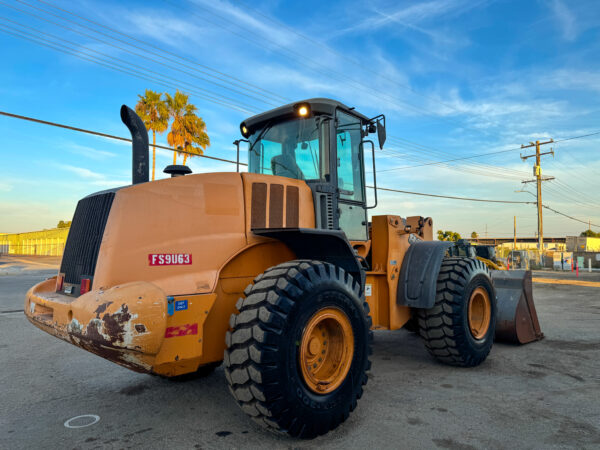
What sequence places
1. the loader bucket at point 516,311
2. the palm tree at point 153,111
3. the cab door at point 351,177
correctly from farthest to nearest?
the palm tree at point 153,111 < the loader bucket at point 516,311 < the cab door at point 351,177

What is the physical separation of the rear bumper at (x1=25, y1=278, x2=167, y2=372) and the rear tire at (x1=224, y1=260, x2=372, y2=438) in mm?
513

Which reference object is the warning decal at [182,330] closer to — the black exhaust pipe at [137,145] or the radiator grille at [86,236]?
the radiator grille at [86,236]

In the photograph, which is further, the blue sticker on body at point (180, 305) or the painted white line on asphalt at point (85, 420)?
the painted white line on asphalt at point (85, 420)

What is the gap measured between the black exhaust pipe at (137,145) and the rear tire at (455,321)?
11.3 ft

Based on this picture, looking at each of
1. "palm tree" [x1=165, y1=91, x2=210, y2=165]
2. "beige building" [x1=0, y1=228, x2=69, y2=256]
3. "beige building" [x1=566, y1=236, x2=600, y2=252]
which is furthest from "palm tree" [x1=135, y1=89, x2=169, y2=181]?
"beige building" [x1=566, y1=236, x2=600, y2=252]

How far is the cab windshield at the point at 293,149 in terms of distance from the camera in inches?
169

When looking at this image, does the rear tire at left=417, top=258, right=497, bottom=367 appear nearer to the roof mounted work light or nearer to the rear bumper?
the roof mounted work light

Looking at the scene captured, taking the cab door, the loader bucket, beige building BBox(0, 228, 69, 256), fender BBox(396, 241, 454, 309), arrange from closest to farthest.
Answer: the cab door, fender BBox(396, 241, 454, 309), the loader bucket, beige building BBox(0, 228, 69, 256)

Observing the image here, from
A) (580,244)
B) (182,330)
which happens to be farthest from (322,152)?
(580,244)

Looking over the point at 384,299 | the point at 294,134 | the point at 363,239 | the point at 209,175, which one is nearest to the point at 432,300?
the point at 384,299

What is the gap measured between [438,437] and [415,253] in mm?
2371

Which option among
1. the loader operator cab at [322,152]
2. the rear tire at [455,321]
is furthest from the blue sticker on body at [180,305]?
the rear tire at [455,321]

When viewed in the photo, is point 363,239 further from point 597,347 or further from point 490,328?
point 597,347

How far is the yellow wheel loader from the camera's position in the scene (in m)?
2.85
